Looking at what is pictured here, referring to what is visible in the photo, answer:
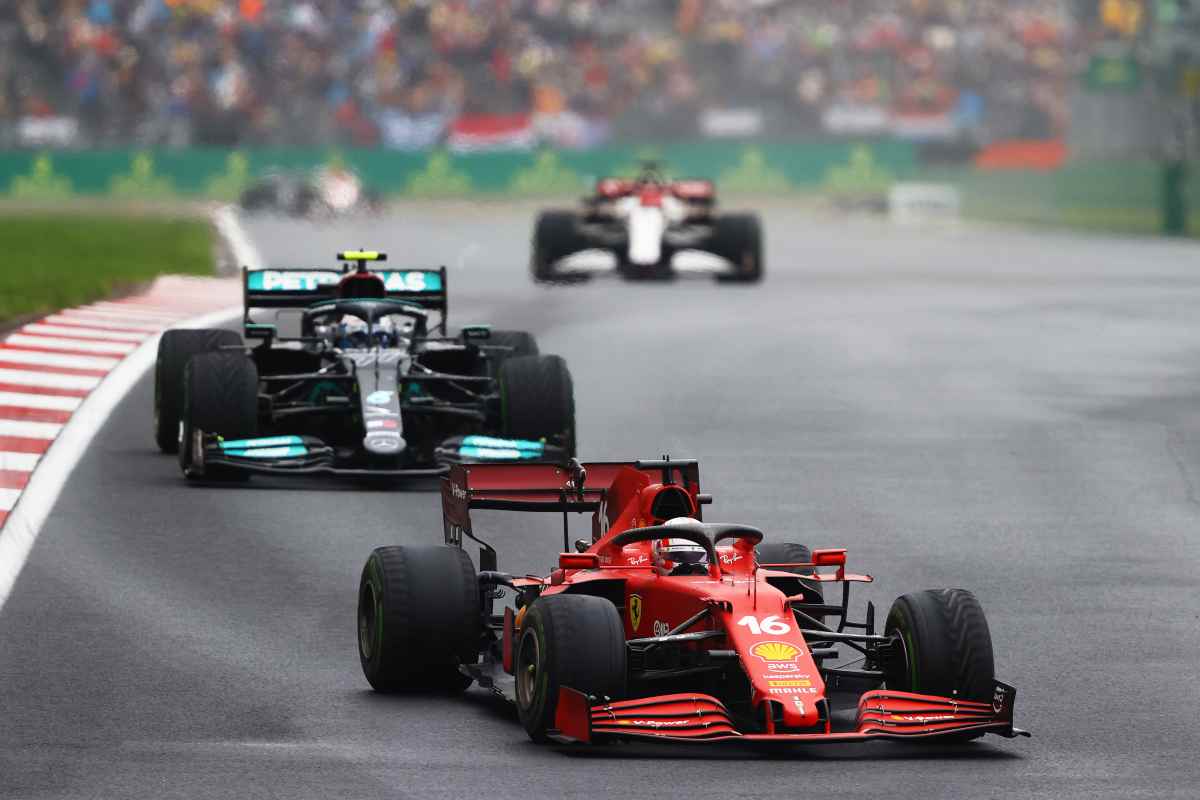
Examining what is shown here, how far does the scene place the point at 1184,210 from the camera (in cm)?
5184

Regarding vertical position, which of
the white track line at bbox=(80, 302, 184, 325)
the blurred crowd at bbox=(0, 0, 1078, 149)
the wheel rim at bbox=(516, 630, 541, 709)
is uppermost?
the blurred crowd at bbox=(0, 0, 1078, 149)

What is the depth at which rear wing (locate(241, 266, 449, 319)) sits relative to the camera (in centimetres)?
1700

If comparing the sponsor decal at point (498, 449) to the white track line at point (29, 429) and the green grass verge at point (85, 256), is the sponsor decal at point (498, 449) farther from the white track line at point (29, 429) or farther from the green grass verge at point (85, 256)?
the green grass verge at point (85, 256)

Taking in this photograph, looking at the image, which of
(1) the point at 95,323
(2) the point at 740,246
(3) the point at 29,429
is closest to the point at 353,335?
(3) the point at 29,429

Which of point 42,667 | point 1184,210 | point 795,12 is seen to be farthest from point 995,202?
point 42,667

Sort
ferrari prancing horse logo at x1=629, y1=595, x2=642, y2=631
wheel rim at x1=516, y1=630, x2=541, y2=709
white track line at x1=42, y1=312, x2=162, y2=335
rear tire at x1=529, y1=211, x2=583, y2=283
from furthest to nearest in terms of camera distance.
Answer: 1. rear tire at x1=529, y1=211, x2=583, y2=283
2. white track line at x1=42, y1=312, x2=162, y2=335
3. ferrari prancing horse logo at x1=629, y1=595, x2=642, y2=631
4. wheel rim at x1=516, y1=630, x2=541, y2=709

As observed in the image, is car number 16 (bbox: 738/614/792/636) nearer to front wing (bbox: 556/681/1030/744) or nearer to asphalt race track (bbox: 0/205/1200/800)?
front wing (bbox: 556/681/1030/744)

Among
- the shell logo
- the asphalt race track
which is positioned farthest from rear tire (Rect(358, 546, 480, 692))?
the shell logo

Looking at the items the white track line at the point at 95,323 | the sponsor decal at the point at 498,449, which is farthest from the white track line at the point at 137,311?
the sponsor decal at the point at 498,449

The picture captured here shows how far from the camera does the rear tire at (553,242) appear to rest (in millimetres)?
34500

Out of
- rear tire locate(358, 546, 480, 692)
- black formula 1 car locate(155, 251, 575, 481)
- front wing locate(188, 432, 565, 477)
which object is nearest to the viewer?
rear tire locate(358, 546, 480, 692)

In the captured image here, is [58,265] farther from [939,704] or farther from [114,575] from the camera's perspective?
[939,704]

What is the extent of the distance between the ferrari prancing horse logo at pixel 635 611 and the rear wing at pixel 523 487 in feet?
3.60

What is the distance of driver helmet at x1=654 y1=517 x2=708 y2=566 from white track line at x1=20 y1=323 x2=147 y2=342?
14189 mm
